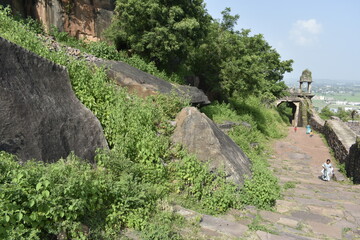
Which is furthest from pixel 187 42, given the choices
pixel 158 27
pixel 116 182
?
pixel 116 182

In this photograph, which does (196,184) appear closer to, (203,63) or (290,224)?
(290,224)

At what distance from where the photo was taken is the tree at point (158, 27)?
35.1ft

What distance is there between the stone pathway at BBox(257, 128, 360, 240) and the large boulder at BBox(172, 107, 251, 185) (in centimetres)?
101

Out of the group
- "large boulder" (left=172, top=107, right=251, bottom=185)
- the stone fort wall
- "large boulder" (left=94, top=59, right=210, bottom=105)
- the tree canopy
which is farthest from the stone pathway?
the tree canopy

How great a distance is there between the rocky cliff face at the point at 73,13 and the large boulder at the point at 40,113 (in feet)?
26.4

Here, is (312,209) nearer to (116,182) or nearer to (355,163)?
(116,182)

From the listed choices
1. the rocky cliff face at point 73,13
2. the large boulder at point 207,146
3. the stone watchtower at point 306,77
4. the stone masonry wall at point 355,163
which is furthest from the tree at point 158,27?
the stone watchtower at point 306,77

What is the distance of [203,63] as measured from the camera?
14.2 meters

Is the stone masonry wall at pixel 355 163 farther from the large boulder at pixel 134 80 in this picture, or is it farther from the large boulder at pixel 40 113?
the large boulder at pixel 40 113

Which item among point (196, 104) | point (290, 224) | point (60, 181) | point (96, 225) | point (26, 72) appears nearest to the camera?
point (60, 181)

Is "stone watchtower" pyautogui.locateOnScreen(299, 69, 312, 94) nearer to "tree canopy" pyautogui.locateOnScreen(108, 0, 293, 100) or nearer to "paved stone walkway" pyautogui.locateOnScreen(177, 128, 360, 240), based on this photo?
"tree canopy" pyautogui.locateOnScreen(108, 0, 293, 100)

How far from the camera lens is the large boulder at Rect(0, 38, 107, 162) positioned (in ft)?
11.9

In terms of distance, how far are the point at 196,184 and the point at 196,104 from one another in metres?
5.57

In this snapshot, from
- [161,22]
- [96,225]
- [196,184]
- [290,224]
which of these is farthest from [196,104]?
[96,225]
